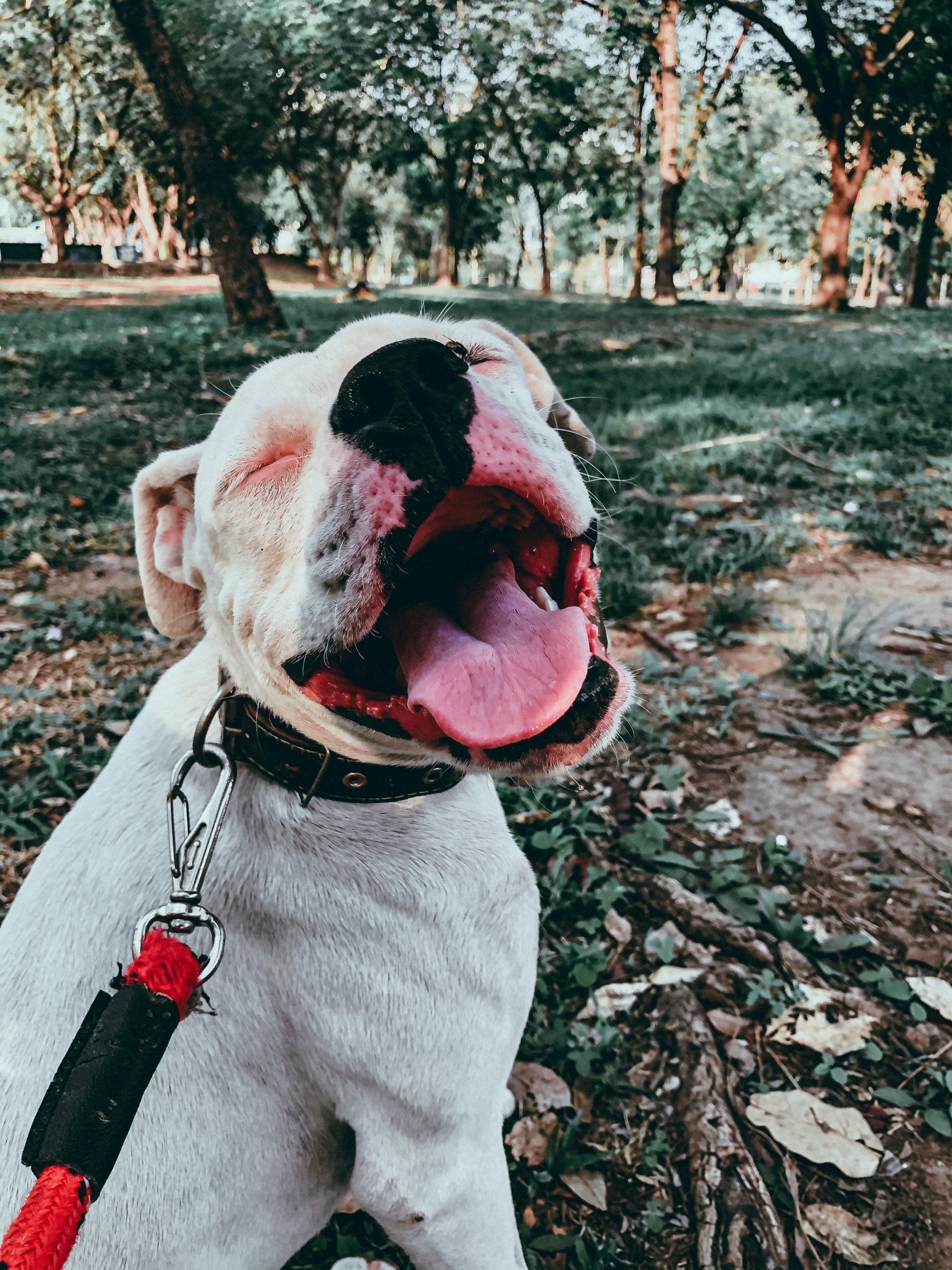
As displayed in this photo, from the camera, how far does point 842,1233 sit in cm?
189

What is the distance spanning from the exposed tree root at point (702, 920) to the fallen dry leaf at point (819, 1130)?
424 millimetres

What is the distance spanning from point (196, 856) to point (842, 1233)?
64.5 inches

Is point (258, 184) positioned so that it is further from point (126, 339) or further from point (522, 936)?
point (522, 936)

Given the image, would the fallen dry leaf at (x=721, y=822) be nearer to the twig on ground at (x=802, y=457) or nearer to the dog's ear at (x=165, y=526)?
the dog's ear at (x=165, y=526)

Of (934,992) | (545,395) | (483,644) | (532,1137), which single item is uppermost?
(545,395)

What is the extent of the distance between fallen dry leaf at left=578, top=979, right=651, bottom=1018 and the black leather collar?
1069mm

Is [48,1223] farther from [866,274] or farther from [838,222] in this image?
[866,274]

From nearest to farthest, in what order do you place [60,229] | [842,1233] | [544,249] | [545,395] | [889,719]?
[842,1233] < [545,395] < [889,719] < [60,229] < [544,249]

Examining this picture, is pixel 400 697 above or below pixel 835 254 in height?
below

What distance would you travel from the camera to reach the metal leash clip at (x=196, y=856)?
4.63ft

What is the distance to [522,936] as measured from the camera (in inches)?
Result: 69.7

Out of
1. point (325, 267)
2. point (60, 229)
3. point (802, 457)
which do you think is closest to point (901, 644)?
point (802, 457)

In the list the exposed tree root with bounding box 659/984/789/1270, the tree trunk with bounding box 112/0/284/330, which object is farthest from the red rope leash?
the tree trunk with bounding box 112/0/284/330

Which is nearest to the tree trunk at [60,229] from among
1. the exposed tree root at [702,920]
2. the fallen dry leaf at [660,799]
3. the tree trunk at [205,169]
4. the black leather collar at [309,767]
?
the tree trunk at [205,169]
